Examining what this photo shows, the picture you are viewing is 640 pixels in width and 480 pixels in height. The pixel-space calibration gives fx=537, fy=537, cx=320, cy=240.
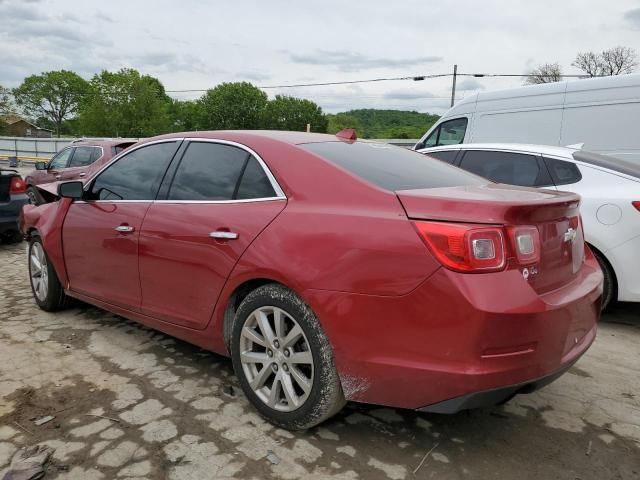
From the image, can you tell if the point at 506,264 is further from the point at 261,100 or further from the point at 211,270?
the point at 261,100

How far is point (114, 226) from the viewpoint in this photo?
3.65 m

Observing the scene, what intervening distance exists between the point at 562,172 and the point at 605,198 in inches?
20.9

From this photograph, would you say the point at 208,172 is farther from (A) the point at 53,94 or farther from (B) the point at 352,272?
(A) the point at 53,94

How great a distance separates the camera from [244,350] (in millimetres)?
Answer: 2811

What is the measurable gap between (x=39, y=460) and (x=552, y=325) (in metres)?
2.32

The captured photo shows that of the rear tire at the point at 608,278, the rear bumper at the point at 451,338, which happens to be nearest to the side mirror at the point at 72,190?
the rear bumper at the point at 451,338

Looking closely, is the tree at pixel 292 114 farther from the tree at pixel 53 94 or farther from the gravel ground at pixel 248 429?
the gravel ground at pixel 248 429

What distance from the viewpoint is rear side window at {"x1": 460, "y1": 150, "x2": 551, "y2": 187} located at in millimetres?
4938

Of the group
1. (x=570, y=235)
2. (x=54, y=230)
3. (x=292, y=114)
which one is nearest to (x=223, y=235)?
(x=570, y=235)

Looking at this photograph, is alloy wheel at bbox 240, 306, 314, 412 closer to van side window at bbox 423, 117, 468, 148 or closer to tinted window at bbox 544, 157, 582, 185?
tinted window at bbox 544, 157, 582, 185

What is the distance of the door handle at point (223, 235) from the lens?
281 cm

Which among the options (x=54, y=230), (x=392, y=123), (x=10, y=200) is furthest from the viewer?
(x=392, y=123)

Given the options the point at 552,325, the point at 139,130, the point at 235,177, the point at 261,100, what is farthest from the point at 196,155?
the point at 261,100

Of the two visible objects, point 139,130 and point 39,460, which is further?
point 139,130
